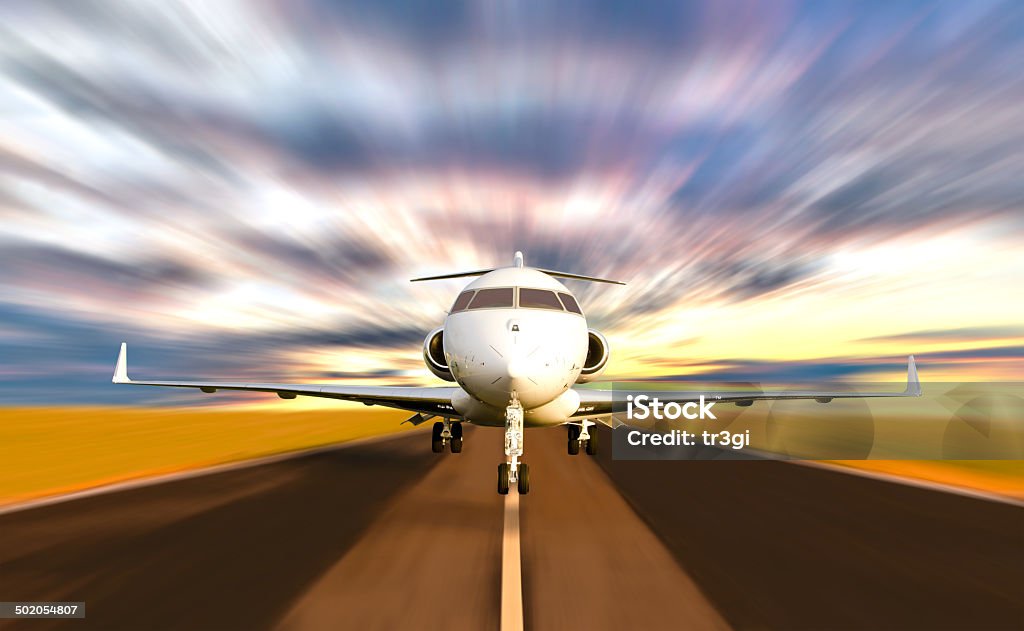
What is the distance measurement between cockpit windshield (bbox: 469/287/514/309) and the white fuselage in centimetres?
4

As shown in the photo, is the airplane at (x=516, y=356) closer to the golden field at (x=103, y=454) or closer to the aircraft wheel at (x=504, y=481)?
the aircraft wheel at (x=504, y=481)

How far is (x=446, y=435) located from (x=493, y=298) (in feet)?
28.5

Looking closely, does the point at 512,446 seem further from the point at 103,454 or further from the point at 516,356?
the point at 103,454

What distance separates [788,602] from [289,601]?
4.35 m

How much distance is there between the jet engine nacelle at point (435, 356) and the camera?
41.3 feet

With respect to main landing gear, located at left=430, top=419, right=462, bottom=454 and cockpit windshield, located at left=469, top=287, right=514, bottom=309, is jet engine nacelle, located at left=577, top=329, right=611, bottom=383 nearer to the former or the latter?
cockpit windshield, located at left=469, top=287, right=514, bottom=309

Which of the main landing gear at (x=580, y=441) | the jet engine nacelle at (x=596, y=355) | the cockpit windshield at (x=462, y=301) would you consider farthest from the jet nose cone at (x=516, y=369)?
the main landing gear at (x=580, y=441)

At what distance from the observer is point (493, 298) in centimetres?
917

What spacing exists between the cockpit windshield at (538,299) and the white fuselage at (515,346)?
41 mm

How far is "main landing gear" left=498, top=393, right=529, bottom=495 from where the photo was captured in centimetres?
851

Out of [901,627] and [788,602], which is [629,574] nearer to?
[788,602]

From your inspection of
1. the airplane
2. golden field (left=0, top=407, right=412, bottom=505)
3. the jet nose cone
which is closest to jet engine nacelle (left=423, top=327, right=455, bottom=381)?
the airplane

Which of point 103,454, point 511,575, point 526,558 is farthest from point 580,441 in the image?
point 103,454

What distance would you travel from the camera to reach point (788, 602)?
445 centimetres
